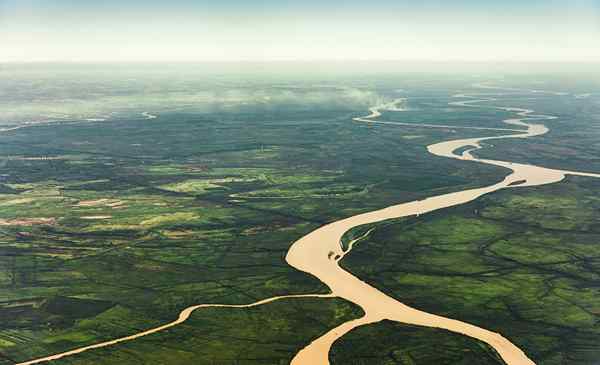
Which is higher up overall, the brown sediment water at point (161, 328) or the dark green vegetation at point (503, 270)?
the brown sediment water at point (161, 328)

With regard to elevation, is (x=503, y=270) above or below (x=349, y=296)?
below

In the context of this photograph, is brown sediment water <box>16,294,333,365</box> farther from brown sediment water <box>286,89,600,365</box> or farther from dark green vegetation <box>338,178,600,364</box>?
dark green vegetation <box>338,178,600,364</box>

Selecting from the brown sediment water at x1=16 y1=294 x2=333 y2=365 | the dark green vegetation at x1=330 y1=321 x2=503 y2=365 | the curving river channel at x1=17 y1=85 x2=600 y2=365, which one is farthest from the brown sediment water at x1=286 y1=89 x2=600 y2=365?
the brown sediment water at x1=16 y1=294 x2=333 y2=365

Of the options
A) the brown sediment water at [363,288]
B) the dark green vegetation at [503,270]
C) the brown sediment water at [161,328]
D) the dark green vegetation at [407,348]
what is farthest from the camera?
the dark green vegetation at [503,270]

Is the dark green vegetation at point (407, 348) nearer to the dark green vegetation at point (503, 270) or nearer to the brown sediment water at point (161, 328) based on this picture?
the dark green vegetation at point (503, 270)

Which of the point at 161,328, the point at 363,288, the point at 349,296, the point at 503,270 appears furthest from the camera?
the point at 503,270

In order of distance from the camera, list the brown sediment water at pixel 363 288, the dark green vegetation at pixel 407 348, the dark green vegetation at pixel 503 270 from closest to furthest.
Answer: the dark green vegetation at pixel 407 348
the brown sediment water at pixel 363 288
the dark green vegetation at pixel 503 270

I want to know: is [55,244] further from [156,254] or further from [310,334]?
[310,334]

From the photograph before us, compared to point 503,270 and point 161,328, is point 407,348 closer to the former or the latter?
point 161,328

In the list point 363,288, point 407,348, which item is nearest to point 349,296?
point 363,288

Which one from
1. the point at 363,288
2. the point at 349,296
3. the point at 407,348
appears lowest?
the point at 407,348

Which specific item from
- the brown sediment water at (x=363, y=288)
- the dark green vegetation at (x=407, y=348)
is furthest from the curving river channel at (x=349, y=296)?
the dark green vegetation at (x=407, y=348)
